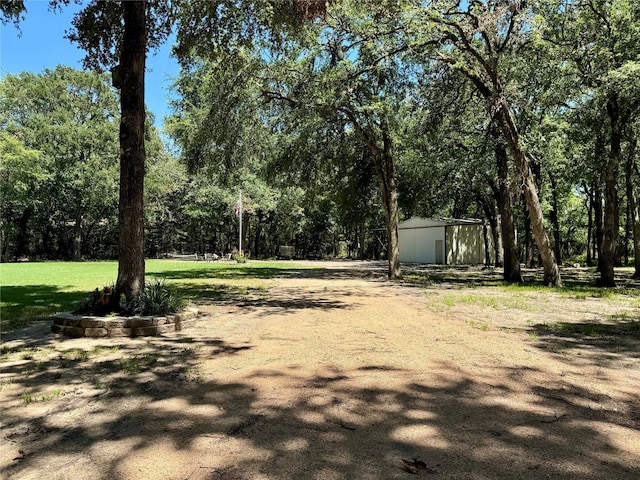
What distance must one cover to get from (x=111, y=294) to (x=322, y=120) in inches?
437

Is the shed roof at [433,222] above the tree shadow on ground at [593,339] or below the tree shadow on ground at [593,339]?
above

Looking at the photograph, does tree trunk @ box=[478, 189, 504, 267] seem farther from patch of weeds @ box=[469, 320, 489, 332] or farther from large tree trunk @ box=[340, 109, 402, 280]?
patch of weeds @ box=[469, 320, 489, 332]

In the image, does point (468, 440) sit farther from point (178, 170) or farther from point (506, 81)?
point (178, 170)

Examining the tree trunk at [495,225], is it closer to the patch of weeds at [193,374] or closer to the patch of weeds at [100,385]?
the patch of weeds at [193,374]

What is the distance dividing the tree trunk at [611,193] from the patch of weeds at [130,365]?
13.8m

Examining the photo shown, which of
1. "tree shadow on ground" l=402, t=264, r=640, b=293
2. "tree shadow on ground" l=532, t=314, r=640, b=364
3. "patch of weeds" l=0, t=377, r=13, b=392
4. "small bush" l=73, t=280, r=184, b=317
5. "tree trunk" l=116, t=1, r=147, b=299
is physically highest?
"tree trunk" l=116, t=1, r=147, b=299

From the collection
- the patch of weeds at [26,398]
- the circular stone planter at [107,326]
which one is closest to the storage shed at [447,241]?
the circular stone planter at [107,326]

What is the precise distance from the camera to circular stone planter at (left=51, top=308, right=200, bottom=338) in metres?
6.09

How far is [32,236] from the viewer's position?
41281 millimetres

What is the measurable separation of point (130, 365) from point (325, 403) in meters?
2.33

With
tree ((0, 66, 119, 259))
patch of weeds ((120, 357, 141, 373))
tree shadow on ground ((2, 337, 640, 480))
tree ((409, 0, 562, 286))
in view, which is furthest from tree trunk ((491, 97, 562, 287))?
tree ((0, 66, 119, 259))

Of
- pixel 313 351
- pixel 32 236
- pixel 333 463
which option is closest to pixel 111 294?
pixel 313 351

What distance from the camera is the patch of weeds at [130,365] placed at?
4484 millimetres

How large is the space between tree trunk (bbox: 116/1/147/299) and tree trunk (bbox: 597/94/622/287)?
12631 mm
